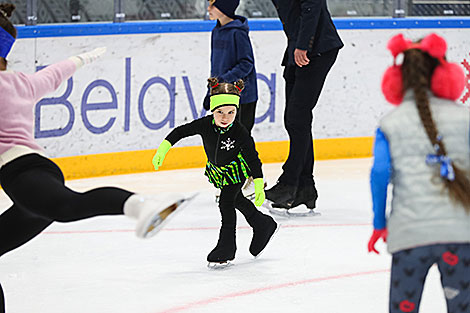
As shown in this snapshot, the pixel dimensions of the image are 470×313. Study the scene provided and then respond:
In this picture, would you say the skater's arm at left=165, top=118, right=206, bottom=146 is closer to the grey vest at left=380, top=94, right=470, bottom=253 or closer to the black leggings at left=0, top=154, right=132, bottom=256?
the black leggings at left=0, top=154, right=132, bottom=256

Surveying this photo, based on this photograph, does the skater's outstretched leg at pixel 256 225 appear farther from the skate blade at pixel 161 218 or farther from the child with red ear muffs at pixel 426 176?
the child with red ear muffs at pixel 426 176

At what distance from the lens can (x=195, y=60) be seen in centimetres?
691

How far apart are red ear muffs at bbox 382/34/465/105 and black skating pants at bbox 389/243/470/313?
1.32ft

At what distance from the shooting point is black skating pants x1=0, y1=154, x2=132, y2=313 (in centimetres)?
250

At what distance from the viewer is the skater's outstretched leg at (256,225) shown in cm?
413

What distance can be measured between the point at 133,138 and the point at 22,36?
1.17 meters

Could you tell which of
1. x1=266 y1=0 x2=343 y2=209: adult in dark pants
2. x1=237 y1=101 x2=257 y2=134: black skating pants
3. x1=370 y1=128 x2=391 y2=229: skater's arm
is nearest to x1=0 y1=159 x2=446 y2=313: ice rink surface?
x1=266 y1=0 x2=343 y2=209: adult in dark pants

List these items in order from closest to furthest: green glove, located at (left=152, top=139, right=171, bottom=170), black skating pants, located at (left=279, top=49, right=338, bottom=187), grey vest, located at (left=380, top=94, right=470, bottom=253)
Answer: grey vest, located at (left=380, top=94, right=470, bottom=253)
green glove, located at (left=152, top=139, right=171, bottom=170)
black skating pants, located at (left=279, top=49, right=338, bottom=187)

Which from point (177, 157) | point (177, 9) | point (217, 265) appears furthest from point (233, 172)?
point (177, 9)

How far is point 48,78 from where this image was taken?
9.30 feet

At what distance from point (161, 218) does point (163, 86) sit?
4.39m

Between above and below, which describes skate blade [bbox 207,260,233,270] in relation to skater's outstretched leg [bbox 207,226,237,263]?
below

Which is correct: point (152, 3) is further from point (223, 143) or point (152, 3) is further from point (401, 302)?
point (401, 302)

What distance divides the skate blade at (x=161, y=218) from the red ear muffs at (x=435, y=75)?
66 cm
